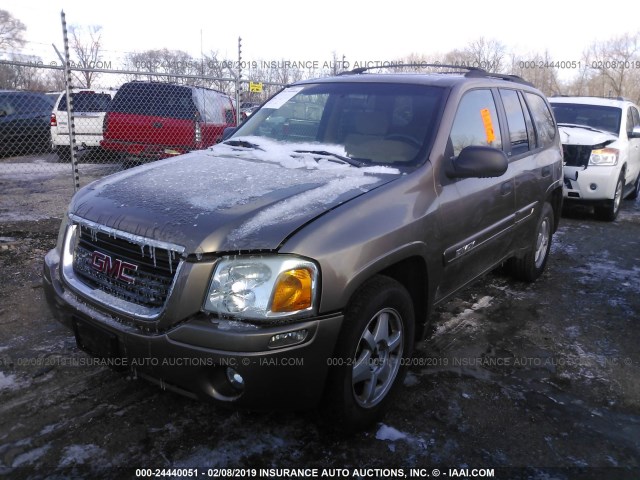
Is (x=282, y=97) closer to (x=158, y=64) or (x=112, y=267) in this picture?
(x=112, y=267)

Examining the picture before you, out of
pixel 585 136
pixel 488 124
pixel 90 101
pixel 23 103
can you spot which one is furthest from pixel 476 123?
pixel 23 103

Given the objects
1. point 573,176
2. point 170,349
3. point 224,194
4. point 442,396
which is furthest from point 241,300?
point 573,176

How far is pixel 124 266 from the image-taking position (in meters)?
2.37

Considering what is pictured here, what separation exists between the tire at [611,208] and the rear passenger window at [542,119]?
136 inches

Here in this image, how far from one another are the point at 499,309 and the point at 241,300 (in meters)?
2.94

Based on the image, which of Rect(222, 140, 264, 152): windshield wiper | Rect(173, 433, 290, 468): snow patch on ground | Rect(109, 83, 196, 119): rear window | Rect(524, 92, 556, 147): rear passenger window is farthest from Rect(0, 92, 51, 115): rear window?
Rect(173, 433, 290, 468): snow patch on ground

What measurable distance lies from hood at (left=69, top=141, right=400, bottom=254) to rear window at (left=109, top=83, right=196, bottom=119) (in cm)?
634

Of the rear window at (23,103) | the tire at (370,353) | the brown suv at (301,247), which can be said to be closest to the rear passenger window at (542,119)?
the brown suv at (301,247)

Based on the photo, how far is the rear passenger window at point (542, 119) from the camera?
4543mm

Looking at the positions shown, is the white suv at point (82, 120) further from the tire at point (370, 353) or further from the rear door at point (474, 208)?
the tire at point (370, 353)

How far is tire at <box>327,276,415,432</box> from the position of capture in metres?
2.31

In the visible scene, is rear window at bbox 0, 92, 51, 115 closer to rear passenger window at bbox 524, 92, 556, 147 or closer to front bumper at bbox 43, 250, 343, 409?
rear passenger window at bbox 524, 92, 556, 147

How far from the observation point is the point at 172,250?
2.17 meters

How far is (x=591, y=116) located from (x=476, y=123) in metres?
6.24
